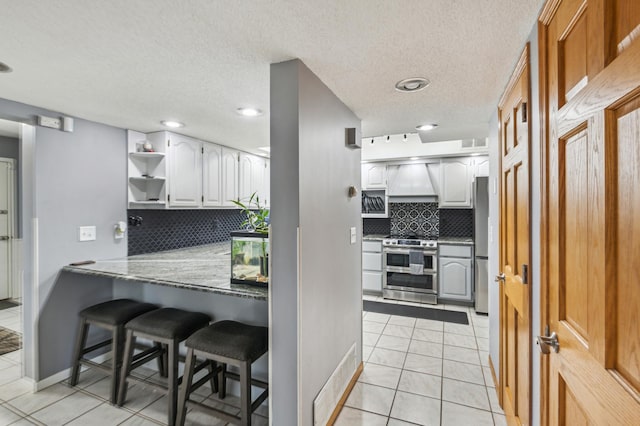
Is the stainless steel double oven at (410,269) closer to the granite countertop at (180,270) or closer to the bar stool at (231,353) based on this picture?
the granite countertop at (180,270)

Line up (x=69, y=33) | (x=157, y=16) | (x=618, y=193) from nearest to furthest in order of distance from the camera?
(x=618, y=193) < (x=157, y=16) < (x=69, y=33)

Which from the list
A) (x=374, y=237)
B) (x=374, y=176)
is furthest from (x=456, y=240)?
(x=374, y=176)

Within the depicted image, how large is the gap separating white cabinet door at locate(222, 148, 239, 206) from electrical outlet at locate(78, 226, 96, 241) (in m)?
1.37

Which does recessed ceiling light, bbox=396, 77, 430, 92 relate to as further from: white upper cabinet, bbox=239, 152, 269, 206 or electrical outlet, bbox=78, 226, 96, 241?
electrical outlet, bbox=78, 226, 96, 241

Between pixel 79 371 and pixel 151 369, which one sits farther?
pixel 151 369

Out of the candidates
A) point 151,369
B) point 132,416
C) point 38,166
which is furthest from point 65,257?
point 132,416

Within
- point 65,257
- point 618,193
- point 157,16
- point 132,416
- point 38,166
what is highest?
point 157,16

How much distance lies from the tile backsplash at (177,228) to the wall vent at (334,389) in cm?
234

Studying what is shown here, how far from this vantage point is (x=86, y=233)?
2.67 m

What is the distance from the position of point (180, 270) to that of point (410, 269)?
3349 millimetres

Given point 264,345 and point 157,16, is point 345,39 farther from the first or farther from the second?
point 264,345

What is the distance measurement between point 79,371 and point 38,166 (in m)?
1.68

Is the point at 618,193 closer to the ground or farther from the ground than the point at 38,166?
closer to the ground

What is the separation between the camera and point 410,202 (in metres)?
5.06
